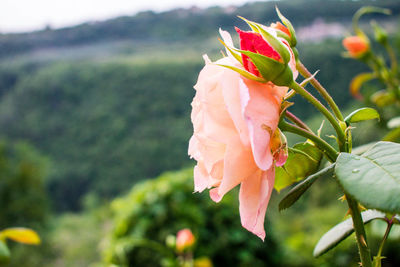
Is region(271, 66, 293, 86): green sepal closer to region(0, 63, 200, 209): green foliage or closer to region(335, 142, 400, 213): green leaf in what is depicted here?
region(335, 142, 400, 213): green leaf

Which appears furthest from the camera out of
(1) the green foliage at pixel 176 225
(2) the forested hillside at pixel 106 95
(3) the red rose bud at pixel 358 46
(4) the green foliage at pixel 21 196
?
(2) the forested hillside at pixel 106 95

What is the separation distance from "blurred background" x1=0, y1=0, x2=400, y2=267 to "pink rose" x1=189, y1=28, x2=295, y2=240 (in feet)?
0.94

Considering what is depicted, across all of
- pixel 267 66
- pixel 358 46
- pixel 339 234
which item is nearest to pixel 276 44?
pixel 267 66

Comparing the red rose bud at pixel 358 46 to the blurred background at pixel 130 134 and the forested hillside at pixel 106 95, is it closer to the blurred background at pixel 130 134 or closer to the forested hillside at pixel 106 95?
the blurred background at pixel 130 134

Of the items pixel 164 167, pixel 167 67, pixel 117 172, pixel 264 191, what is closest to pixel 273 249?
pixel 264 191

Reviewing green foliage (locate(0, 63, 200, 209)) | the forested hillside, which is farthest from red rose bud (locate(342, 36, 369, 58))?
green foliage (locate(0, 63, 200, 209))

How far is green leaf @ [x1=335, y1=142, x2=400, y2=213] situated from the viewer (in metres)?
0.11

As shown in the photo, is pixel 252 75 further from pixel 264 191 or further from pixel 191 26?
pixel 191 26

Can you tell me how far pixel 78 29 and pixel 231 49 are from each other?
8455 mm

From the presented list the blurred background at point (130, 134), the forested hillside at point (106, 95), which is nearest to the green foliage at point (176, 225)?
the blurred background at point (130, 134)

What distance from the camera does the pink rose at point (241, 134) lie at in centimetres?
13

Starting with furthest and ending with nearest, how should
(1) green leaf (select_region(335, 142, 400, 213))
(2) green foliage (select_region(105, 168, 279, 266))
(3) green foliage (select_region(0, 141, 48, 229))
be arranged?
(3) green foliage (select_region(0, 141, 48, 229)), (2) green foliage (select_region(105, 168, 279, 266)), (1) green leaf (select_region(335, 142, 400, 213))

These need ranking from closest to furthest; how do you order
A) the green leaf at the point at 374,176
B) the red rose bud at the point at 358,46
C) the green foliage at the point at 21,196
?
the green leaf at the point at 374,176 → the red rose bud at the point at 358,46 → the green foliage at the point at 21,196

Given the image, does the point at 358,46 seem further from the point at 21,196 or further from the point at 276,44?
the point at 21,196
